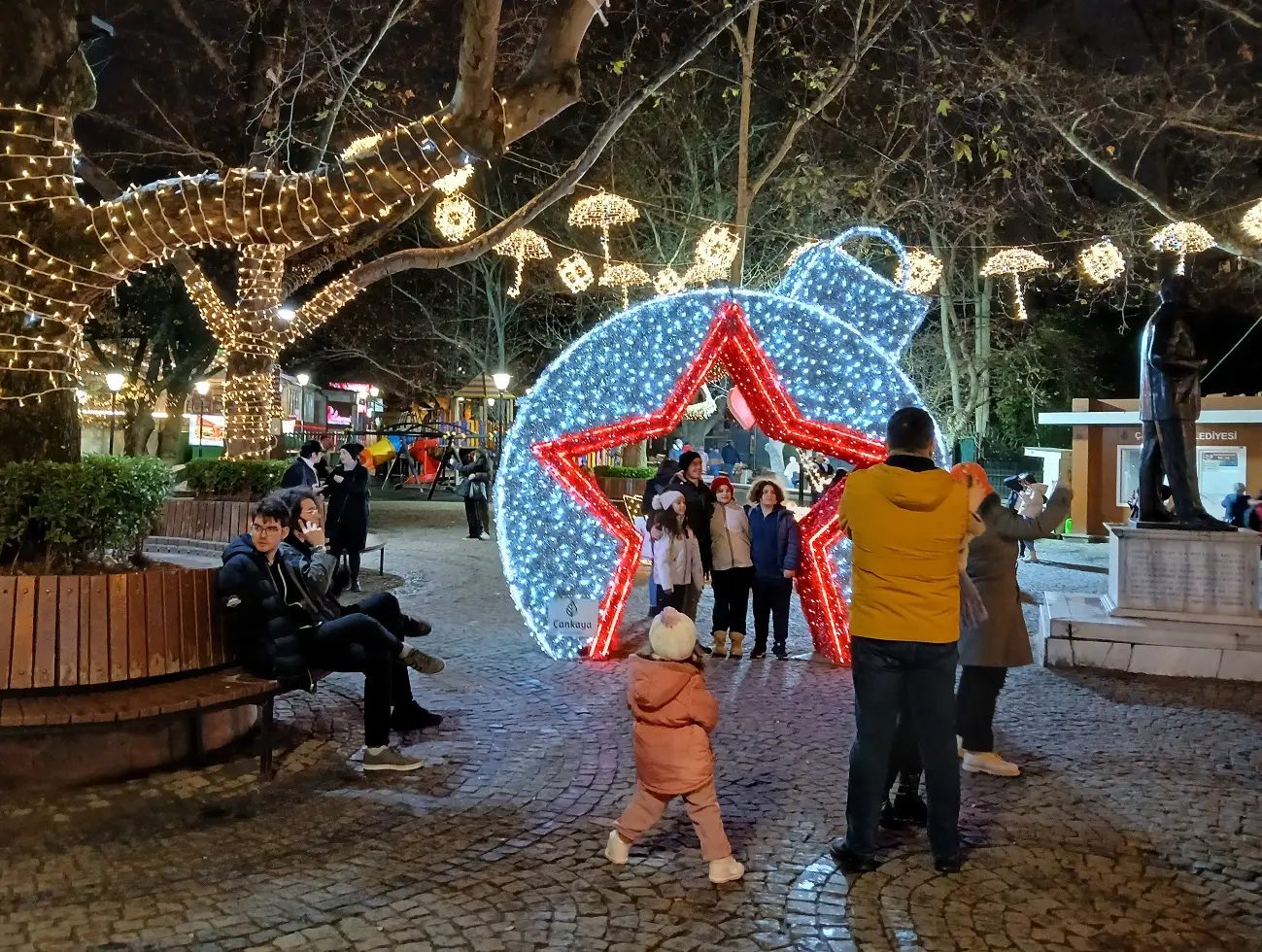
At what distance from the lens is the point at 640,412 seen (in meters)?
8.28

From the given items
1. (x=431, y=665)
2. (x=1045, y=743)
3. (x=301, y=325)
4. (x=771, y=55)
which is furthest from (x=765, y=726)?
(x=771, y=55)

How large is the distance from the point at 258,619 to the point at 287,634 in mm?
190

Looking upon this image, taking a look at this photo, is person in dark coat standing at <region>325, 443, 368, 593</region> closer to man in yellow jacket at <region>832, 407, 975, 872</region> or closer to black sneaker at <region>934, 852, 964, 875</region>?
man in yellow jacket at <region>832, 407, 975, 872</region>

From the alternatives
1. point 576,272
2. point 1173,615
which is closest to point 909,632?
point 1173,615

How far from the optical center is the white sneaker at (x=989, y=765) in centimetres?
541

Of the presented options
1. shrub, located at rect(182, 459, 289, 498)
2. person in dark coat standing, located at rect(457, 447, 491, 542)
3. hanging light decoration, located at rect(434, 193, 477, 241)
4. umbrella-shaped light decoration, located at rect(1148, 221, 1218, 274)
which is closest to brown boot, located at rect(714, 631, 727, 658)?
shrub, located at rect(182, 459, 289, 498)

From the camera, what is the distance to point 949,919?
373cm

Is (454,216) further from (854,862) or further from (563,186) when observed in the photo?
(854,862)

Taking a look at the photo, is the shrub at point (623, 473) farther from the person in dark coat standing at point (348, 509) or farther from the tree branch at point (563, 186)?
the person in dark coat standing at point (348, 509)

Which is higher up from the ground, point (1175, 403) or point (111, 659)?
point (1175, 403)

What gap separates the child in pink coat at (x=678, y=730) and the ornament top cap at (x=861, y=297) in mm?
5348

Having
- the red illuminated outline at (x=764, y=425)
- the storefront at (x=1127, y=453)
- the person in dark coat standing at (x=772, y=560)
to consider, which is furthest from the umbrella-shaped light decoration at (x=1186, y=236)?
the person in dark coat standing at (x=772, y=560)

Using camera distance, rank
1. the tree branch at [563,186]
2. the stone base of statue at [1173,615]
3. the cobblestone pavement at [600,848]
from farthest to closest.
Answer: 1. the tree branch at [563,186]
2. the stone base of statue at [1173,615]
3. the cobblestone pavement at [600,848]

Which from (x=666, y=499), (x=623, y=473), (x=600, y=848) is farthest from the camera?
(x=623, y=473)
